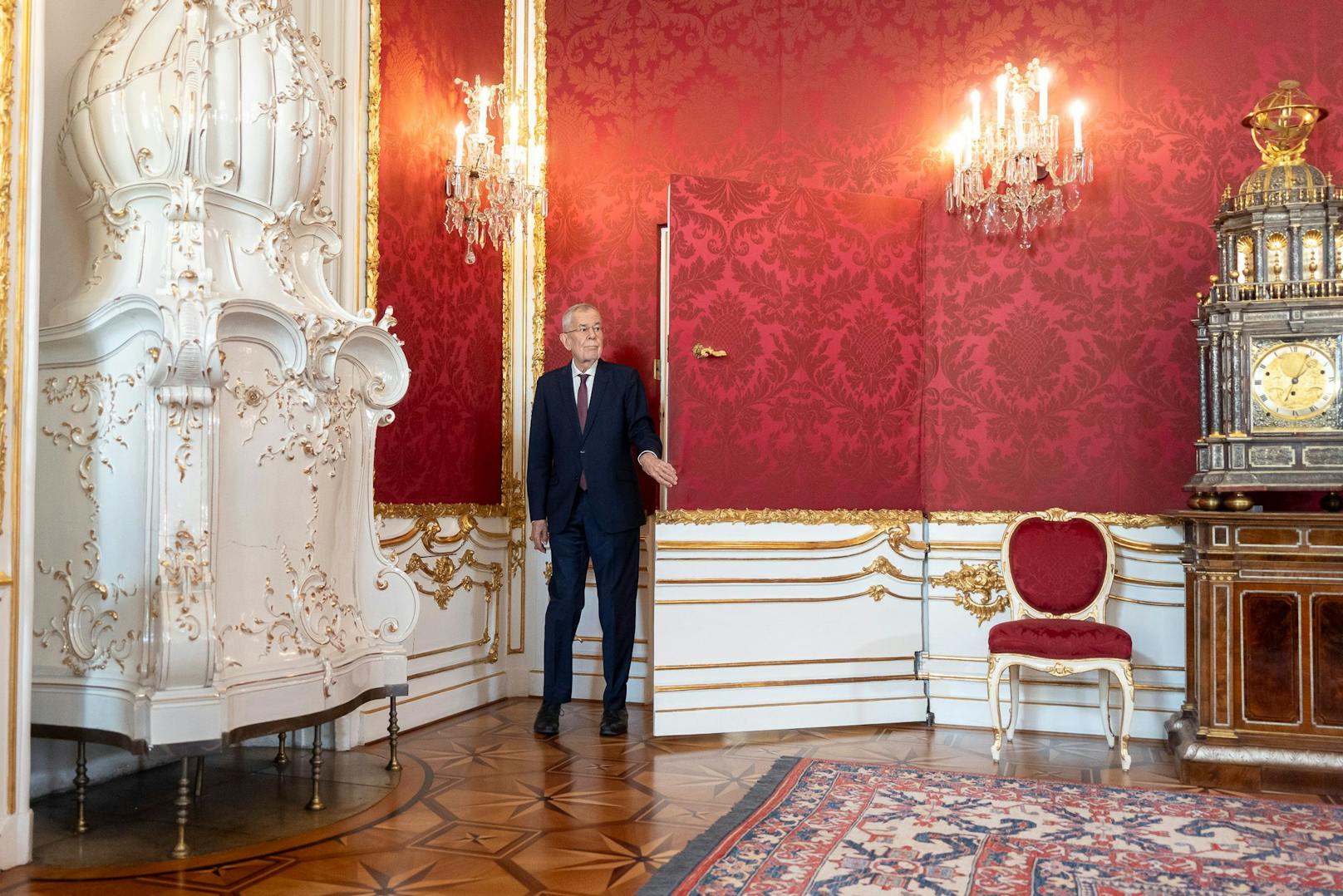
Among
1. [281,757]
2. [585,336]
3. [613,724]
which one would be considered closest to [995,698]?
[613,724]

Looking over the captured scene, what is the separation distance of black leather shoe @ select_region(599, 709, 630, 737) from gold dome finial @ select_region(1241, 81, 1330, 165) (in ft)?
10.4

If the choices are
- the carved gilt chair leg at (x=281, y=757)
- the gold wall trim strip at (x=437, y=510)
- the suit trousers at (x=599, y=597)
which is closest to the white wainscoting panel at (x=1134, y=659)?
the suit trousers at (x=599, y=597)

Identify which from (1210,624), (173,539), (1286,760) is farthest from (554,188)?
(1286,760)

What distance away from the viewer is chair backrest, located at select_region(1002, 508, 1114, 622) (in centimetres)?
423

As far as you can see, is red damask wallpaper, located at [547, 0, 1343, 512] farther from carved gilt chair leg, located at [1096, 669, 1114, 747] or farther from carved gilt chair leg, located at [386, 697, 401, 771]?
carved gilt chair leg, located at [386, 697, 401, 771]

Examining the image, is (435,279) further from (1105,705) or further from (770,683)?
(1105,705)

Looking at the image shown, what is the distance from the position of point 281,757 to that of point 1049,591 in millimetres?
2819

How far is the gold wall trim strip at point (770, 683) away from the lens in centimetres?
429

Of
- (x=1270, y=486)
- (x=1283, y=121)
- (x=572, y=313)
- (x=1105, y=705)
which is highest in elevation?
(x=1283, y=121)

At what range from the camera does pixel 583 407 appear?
4.56m

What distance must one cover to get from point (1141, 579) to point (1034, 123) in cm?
187

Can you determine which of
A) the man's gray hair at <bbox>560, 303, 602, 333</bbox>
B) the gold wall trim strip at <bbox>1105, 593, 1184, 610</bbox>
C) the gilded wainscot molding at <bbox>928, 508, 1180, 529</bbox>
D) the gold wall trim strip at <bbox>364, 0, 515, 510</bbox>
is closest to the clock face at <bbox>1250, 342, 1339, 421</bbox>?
the gilded wainscot molding at <bbox>928, 508, 1180, 529</bbox>

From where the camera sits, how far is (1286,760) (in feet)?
11.9

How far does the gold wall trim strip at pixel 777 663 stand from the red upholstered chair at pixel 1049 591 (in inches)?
20.3
